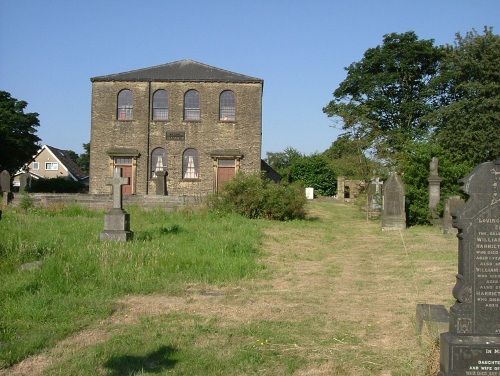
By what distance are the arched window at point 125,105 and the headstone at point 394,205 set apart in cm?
1917

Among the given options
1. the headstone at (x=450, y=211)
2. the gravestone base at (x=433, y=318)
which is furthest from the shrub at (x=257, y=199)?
the gravestone base at (x=433, y=318)

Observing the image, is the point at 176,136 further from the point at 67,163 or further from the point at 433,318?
the point at 67,163

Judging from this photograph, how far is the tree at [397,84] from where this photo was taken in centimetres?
4316

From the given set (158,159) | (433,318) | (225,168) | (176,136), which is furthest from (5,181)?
(433,318)

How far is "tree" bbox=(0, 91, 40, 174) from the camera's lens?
162 feet

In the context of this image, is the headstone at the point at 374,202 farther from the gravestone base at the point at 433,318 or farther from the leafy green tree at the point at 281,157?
the leafy green tree at the point at 281,157

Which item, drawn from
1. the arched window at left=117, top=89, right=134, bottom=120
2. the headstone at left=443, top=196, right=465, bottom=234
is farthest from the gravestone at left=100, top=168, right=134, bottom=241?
the arched window at left=117, top=89, right=134, bottom=120

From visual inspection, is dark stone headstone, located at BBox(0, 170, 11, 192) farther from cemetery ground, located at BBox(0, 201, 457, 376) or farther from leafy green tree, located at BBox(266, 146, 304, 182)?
leafy green tree, located at BBox(266, 146, 304, 182)

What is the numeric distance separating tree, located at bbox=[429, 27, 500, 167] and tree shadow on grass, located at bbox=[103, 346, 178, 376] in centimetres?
3172

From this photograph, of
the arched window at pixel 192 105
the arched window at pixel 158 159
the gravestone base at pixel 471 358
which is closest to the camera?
the gravestone base at pixel 471 358

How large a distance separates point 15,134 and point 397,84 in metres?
36.8

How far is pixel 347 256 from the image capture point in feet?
40.3

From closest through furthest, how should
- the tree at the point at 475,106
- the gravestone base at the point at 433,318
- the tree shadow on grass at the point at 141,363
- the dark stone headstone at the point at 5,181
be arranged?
the tree shadow on grass at the point at 141,363 → the gravestone base at the point at 433,318 → the dark stone headstone at the point at 5,181 → the tree at the point at 475,106

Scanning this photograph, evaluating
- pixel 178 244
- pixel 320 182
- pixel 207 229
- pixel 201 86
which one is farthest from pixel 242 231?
pixel 320 182
